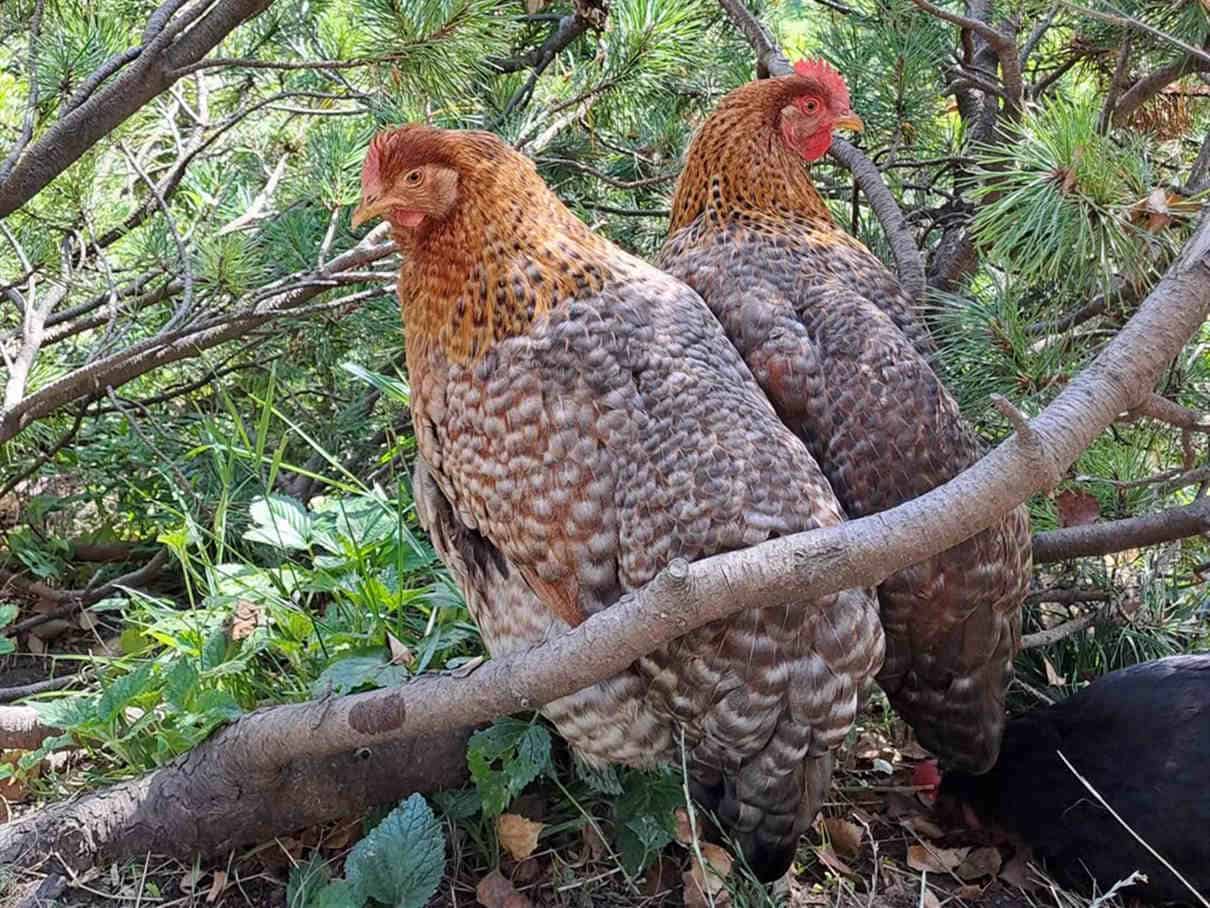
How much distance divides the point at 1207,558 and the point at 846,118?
1.21 meters

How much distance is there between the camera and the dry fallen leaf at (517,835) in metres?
2.02

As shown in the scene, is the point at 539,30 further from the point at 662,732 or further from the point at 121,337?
the point at 662,732

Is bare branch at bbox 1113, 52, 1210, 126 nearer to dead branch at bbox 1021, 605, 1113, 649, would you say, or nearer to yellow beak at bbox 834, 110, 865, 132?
yellow beak at bbox 834, 110, 865, 132

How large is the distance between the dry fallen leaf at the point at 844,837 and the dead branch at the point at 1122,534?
63 centimetres

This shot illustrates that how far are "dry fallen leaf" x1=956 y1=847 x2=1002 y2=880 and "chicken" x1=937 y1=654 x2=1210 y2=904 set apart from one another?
6cm

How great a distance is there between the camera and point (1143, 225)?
1.65m

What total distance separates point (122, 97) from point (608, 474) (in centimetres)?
109

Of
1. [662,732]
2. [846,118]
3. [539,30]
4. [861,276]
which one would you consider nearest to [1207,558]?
[861,276]

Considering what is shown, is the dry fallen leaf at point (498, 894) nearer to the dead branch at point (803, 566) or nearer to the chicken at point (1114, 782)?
the dead branch at point (803, 566)

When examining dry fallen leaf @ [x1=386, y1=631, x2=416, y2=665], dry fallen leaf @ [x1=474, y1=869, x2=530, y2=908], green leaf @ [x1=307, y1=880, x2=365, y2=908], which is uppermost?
dry fallen leaf @ [x1=386, y1=631, x2=416, y2=665]

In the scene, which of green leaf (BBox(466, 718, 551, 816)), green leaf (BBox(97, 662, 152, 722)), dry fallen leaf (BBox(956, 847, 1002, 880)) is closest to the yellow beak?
green leaf (BBox(466, 718, 551, 816))

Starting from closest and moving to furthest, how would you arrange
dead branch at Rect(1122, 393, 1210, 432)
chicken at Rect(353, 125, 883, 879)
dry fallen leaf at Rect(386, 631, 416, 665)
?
dead branch at Rect(1122, 393, 1210, 432), chicken at Rect(353, 125, 883, 879), dry fallen leaf at Rect(386, 631, 416, 665)

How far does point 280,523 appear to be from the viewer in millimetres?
2412

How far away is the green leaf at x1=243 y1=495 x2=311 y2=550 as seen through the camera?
7.72ft
